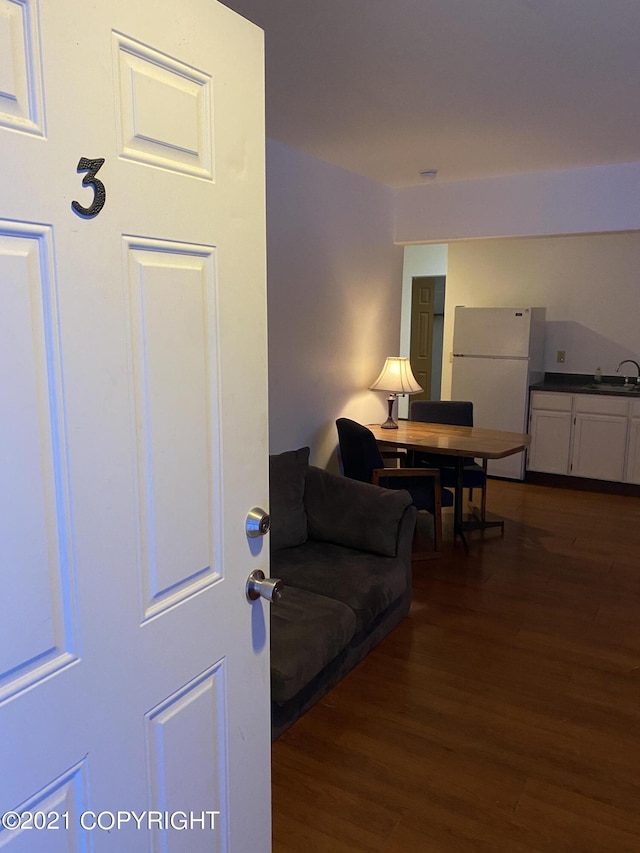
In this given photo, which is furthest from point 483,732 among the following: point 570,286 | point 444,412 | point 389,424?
point 570,286

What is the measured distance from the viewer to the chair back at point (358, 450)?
150 inches

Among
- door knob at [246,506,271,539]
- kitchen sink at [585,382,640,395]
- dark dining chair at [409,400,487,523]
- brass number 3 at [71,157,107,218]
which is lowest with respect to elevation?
dark dining chair at [409,400,487,523]

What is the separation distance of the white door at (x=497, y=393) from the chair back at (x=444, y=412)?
3.22ft

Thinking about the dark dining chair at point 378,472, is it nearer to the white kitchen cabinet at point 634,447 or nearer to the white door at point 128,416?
the white kitchen cabinet at point 634,447

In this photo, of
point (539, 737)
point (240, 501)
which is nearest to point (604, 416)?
point (539, 737)

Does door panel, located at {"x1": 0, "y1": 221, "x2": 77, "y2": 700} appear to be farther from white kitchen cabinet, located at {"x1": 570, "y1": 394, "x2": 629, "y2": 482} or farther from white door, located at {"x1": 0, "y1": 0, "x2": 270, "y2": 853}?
white kitchen cabinet, located at {"x1": 570, "y1": 394, "x2": 629, "y2": 482}

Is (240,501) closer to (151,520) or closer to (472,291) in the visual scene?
(151,520)

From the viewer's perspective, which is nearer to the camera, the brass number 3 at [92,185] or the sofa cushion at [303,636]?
the brass number 3 at [92,185]

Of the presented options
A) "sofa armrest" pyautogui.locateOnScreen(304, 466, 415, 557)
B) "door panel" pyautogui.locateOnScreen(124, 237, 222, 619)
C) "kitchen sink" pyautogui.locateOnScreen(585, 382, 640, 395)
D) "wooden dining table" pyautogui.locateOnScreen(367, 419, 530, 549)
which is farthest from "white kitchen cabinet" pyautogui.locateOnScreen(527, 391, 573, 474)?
"door panel" pyautogui.locateOnScreen(124, 237, 222, 619)

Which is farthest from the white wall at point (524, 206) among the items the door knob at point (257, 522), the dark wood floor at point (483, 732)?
the door knob at point (257, 522)

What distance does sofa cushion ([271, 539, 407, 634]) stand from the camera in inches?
109

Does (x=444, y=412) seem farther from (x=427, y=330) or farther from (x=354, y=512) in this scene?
(x=427, y=330)

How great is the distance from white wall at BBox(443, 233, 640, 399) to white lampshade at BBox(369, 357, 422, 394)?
1843 millimetres

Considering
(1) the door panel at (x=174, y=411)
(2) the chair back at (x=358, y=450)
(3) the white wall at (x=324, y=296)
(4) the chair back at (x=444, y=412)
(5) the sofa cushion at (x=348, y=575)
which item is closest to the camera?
(1) the door panel at (x=174, y=411)
